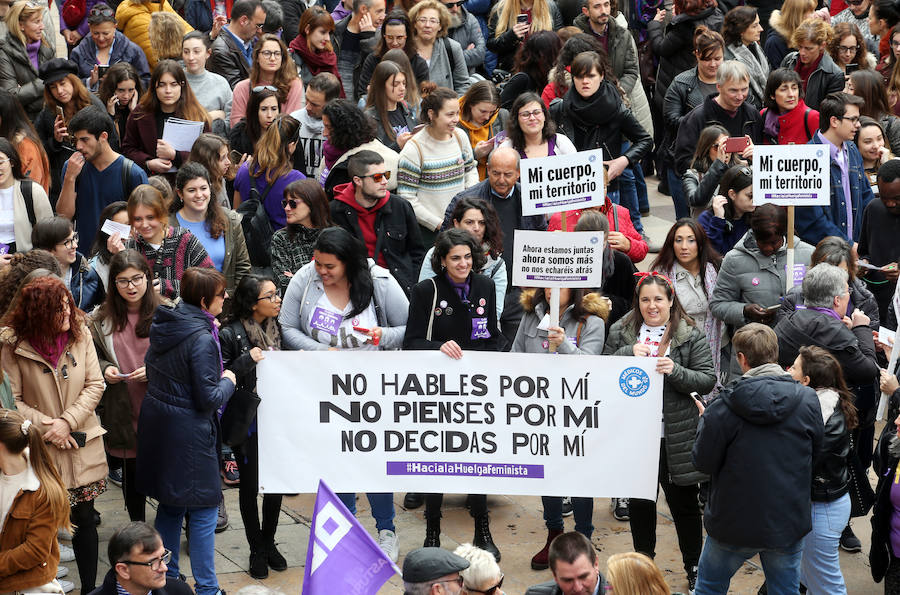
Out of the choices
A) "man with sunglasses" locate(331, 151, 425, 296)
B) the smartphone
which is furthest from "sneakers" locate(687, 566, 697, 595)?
the smartphone

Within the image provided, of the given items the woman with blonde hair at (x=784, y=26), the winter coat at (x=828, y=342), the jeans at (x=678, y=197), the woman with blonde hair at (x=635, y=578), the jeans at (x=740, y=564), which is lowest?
the jeans at (x=740, y=564)

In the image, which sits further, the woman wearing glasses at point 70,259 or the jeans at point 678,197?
the jeans at point 678,197

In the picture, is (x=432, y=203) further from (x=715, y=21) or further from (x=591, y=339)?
(x=715, y=21)

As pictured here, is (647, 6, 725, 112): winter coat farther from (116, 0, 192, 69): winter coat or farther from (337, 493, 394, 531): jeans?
(337, 493, 394, 531): jeans

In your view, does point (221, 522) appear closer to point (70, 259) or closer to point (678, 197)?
point (70, 259)

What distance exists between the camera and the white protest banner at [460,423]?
801cm

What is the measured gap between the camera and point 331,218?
31.2 feet

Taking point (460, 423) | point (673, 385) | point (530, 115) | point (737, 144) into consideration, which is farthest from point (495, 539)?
point (737, 144)

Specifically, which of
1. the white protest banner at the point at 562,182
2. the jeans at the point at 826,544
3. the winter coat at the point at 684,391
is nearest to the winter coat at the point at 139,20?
the white protest banner at the point at 562,182

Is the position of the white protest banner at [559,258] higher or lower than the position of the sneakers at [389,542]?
higher

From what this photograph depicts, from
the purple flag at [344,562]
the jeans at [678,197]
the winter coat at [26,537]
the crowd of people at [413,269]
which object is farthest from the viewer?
the jeans at [678,197]

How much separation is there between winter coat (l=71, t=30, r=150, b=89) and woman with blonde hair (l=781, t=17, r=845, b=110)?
245 inches

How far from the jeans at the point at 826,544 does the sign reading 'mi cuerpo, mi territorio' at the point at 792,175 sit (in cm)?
262

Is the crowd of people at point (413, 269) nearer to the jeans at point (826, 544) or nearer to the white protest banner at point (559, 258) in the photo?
the jeans at point (826, 544)
